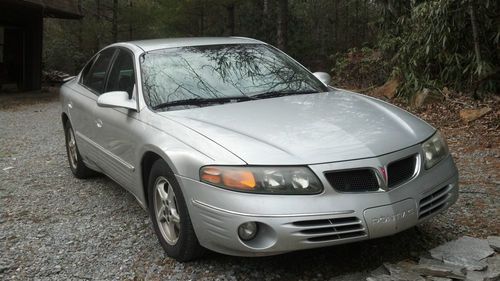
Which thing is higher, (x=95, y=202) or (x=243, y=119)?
(x=243, y=119)

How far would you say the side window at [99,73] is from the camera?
16.9ft

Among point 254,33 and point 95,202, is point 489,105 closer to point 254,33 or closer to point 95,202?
point 95,202

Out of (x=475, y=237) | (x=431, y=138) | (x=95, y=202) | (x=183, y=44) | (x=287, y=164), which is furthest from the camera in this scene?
(x=95, y=202)

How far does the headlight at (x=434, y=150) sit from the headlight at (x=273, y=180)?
0.83 metres

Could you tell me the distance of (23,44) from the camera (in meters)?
17.7

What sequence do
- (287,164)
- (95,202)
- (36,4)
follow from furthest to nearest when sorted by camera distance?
1. (36,4)
2. (95,202)
3. (287,164)

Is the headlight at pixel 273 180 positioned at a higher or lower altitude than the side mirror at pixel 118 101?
lower

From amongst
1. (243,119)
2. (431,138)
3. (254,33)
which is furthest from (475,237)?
(254,33)

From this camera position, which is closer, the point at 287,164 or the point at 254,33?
the point at 287,164

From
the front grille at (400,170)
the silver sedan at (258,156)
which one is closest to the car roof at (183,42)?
the silver sedan at (258,156)

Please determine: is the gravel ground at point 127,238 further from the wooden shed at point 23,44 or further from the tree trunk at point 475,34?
the wooden shed at point 23,44

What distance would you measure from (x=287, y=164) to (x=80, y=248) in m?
1.89

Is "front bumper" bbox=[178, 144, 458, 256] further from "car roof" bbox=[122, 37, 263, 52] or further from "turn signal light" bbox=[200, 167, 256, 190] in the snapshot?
"car roof" bbox=[122, 37, 263, 52]

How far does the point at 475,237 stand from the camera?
3773 mm
